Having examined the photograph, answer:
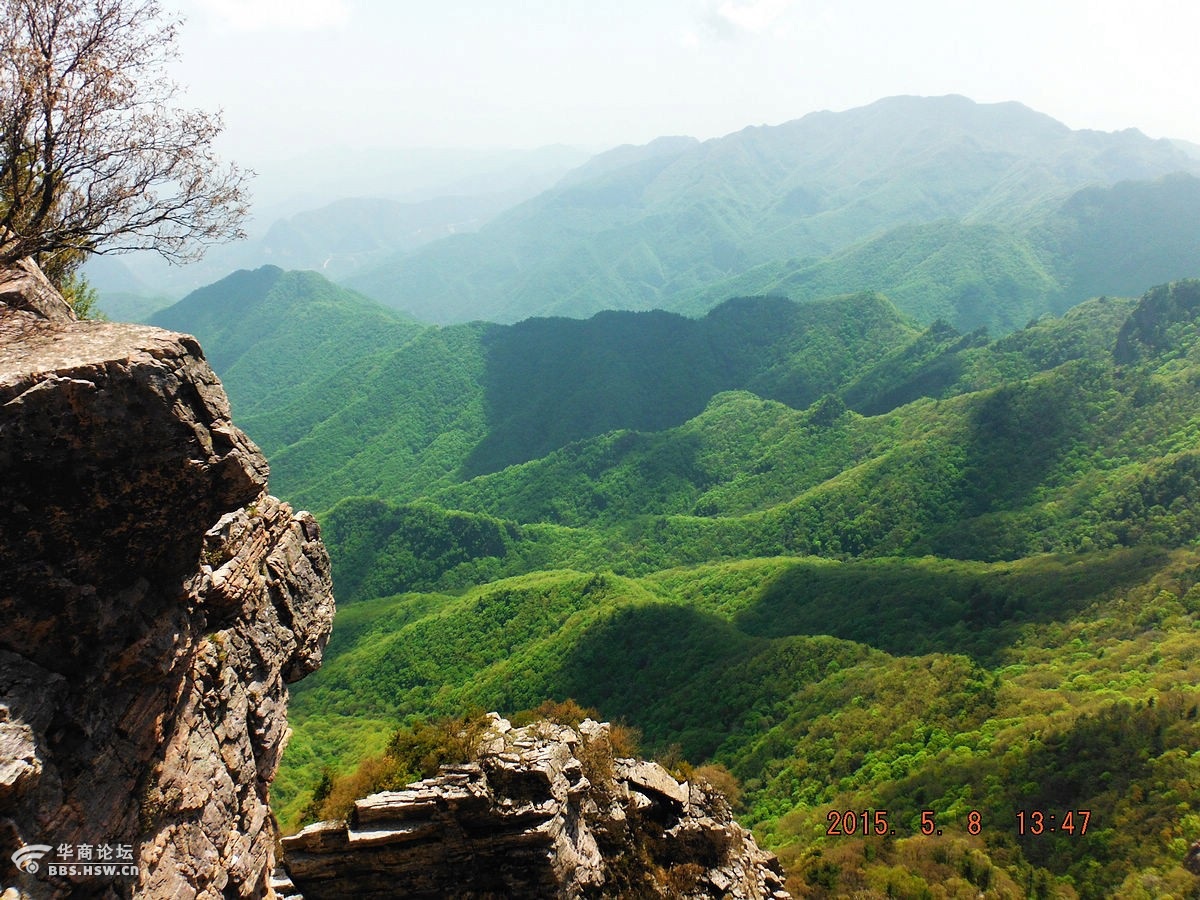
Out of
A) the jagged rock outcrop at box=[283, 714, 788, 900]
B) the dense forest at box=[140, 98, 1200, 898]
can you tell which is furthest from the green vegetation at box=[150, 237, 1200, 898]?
the jagged rock outcrop at box=[283, 714, 788, 900]

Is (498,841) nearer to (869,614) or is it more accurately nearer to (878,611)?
(869,614)

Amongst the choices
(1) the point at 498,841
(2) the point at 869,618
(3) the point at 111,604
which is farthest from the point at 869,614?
(3) the point at 111,604

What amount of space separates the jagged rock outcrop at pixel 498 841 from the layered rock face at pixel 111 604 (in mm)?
5102

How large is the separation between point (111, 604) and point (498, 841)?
13.5 m

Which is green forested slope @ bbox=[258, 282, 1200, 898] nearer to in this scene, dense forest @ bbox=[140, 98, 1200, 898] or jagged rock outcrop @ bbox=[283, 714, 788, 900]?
dense forest @ bbox=[140, 98, 1200, 898]

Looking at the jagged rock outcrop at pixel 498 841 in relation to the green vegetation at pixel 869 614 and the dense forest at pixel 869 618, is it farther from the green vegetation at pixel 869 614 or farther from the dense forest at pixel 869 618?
the green vegetation at pixel 869 614

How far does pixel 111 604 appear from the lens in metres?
11.5

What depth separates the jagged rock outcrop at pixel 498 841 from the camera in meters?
19.9

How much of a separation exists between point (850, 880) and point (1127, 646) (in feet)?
128

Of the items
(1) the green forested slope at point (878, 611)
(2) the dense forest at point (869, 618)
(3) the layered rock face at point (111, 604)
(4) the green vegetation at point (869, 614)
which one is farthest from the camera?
(1) the green forested slope at point (878, 611)

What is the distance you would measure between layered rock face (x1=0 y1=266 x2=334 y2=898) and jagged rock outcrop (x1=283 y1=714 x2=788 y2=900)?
510cm

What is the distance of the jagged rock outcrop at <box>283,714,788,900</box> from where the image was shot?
65.2 feet

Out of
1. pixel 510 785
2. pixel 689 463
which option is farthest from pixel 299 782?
pixel 689 463

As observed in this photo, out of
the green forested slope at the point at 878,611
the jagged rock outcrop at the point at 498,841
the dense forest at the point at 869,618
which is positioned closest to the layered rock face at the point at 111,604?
the jagged rock outcrop at the point at 498,841
